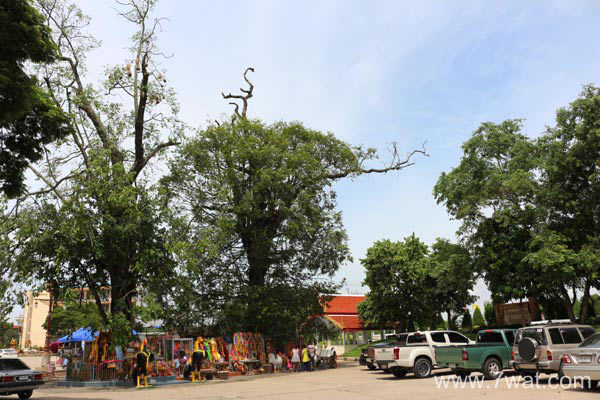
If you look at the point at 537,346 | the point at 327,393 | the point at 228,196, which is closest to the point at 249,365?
the point at 228,196

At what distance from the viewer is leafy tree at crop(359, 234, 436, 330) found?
42062 mm

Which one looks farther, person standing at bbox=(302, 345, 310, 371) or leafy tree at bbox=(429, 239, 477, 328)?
leafy tree at bbox=(429, 239, 477, 328)

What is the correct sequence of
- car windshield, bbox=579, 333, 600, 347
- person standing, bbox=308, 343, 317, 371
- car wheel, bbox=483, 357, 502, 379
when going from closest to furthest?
car windshield, bbox=579, 333, 600, 347
car wheel, bbox=483, 357, 502, 379
person standing, bbox=308, 343, 317, 371

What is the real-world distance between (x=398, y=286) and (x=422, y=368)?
2366 cm

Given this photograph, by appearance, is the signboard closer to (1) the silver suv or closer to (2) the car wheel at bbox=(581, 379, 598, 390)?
(1) the silver suv

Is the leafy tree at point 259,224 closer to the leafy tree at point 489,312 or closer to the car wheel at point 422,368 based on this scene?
the car wheel at point 422,368

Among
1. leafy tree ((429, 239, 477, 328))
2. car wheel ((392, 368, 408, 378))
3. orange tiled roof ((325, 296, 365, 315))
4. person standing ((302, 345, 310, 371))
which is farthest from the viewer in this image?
orange tiled roof ((325, 296, 365, 315))

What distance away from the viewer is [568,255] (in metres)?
25.9

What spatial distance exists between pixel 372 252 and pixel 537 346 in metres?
28.7

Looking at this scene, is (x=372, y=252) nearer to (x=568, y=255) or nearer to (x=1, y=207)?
(x=568, y=255)
